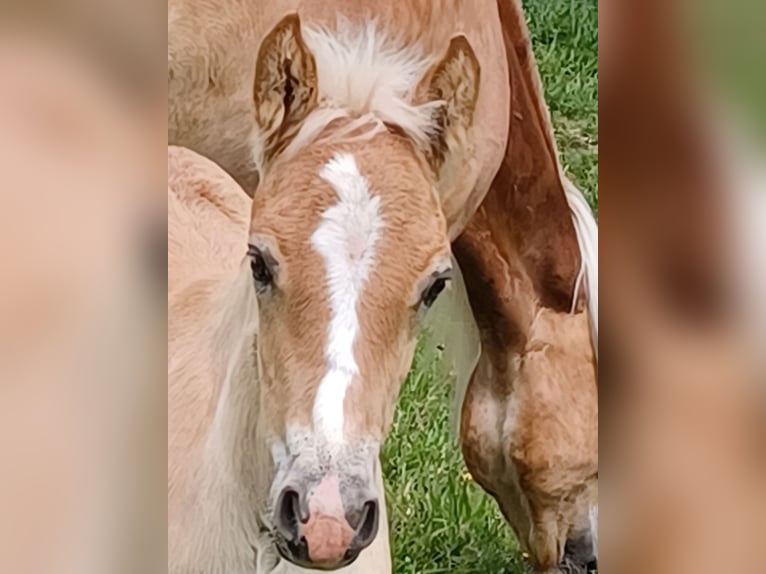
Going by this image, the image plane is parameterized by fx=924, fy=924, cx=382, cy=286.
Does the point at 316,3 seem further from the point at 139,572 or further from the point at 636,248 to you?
the point at 139,572

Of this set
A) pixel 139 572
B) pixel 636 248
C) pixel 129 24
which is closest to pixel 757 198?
pixel 636 248

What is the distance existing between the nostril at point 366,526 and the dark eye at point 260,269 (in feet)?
0.93

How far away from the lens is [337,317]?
105cm

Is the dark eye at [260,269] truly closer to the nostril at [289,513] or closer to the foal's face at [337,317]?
the foal's face at [337,317]

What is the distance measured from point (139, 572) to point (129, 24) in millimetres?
704

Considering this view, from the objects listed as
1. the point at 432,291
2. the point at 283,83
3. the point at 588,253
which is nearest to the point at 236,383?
the point at 432,291

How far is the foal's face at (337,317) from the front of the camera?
3.44 feet

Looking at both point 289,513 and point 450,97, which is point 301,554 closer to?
point 289,513

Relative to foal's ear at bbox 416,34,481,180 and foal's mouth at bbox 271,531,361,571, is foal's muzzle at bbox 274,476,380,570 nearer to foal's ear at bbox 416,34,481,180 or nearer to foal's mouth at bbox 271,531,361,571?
foal's mouth at bbox 271,531,361,571

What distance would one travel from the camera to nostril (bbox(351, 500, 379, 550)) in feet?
3.47

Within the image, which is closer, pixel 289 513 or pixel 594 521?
pixel 289 513

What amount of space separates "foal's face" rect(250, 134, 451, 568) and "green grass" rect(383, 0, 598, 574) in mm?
63

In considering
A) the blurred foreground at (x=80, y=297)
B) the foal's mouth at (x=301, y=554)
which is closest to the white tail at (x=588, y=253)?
the foal's mouth at (x=301, y=554)

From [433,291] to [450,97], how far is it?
0.24 meters
